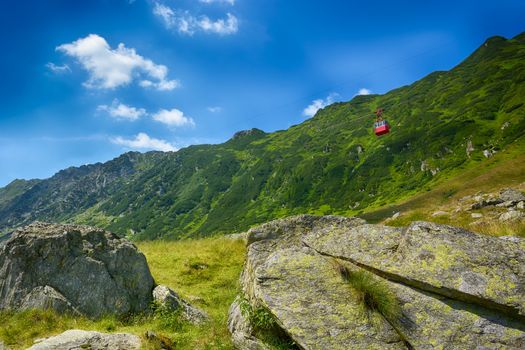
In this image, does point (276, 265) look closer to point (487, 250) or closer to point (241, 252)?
point (487, 250)

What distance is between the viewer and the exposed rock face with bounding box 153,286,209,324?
557 inches

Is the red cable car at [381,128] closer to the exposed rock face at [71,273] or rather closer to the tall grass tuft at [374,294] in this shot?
the exposed rock face at [71,273]

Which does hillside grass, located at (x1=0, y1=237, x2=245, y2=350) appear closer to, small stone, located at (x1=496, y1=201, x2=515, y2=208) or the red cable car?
small stone, located at (x1=496, y1=201, x2=515, y2=208)

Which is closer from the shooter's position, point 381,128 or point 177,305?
point 177,305

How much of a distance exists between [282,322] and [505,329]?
17.9 feet

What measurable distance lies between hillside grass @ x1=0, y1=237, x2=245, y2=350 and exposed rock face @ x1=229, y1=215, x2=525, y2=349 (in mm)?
1684

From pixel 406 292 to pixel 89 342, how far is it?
30.6ft

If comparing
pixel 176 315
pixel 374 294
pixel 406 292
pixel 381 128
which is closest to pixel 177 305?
pixel 176 315

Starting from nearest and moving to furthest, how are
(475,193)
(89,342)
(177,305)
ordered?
1. (89,342)
2. (177,305)
3. (475,193)

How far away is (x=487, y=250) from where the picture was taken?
10.0 m

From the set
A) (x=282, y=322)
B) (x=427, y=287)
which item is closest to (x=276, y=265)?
(x=282, y=322)

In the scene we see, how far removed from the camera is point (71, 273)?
15.1 m

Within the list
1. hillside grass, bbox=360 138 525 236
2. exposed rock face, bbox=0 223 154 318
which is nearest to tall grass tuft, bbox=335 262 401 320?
hillside grass, bbox=360 138 525 236

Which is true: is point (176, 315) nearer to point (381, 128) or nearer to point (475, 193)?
point (381, 128)
